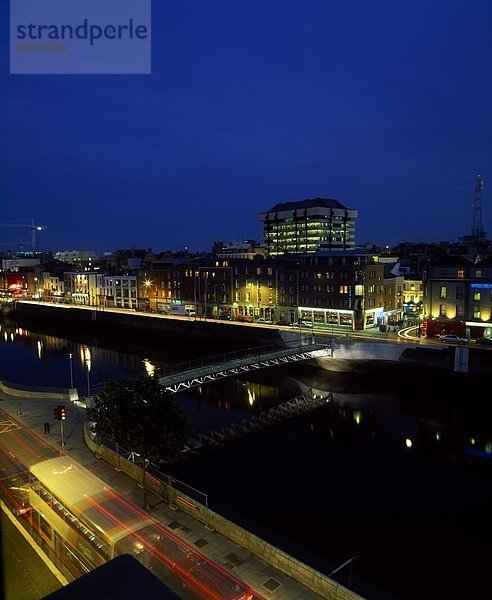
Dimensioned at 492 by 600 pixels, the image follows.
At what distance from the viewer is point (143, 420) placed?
2239cm

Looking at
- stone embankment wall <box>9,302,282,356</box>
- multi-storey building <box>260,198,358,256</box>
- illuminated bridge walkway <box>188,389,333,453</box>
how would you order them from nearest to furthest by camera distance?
illuminated bridge walkway <box>188,389,333,453</box> < stone embankment wall <box>9,302,282,356</box> < multi-storey building <box>260,198,358,256</box>

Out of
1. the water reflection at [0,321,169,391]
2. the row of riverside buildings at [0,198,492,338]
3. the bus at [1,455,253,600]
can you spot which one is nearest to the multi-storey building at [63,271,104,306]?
the row of riverside buildings at [0,198,492,338]

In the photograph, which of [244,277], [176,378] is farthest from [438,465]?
[244,277]

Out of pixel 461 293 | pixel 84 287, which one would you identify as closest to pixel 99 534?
pixel 461 293

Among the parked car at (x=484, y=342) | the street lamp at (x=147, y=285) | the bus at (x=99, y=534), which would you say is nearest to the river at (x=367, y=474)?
the parked car at (x=484, y=342)

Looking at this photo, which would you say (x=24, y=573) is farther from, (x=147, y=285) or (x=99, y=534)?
(x=147, y=285)

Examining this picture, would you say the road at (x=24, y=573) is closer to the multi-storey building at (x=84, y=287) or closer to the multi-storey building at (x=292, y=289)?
the multi-storey building at (x=292, y=289)

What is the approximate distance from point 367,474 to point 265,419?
42.2ft

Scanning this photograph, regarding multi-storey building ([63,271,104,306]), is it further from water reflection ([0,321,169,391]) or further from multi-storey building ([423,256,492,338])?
multi-storey building ([423,256,492,338])

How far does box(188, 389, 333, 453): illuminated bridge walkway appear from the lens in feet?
117

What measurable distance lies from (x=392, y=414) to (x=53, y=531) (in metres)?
33.7

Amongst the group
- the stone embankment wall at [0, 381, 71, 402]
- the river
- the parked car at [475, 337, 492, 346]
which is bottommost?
the river

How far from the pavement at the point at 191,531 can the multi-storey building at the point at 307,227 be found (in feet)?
400

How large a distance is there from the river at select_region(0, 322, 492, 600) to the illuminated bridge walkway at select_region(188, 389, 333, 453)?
1068mm
